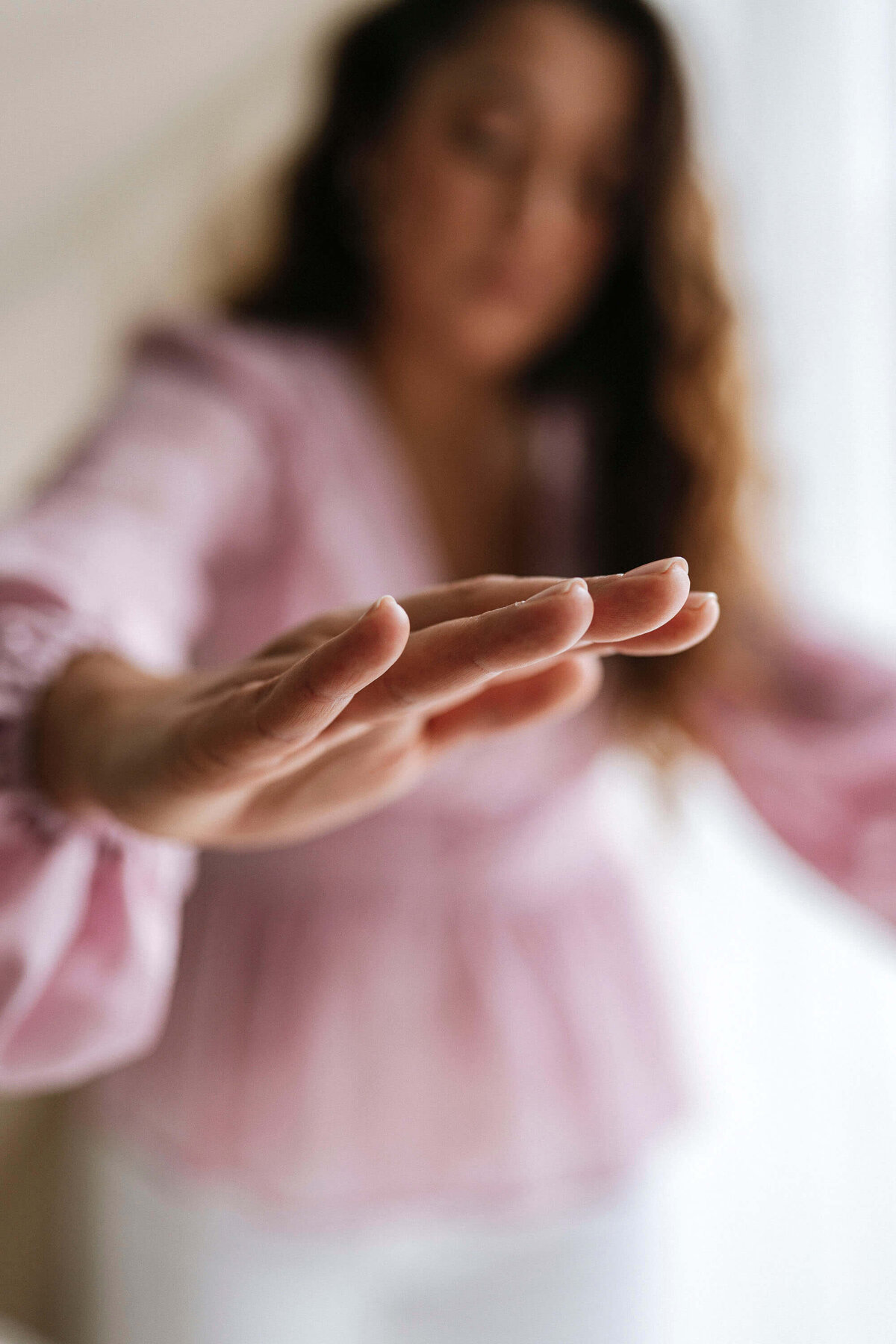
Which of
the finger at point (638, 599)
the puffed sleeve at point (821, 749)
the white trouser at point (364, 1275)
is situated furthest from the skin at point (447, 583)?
the white trouser at point (364, 1275)

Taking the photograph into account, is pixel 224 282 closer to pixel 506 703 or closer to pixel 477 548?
pixel 477 548

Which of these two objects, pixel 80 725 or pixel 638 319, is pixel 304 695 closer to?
pixel 80 725

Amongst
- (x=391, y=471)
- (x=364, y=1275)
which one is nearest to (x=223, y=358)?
(x=391, y=471)

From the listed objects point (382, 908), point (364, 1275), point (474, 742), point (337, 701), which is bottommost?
point (364, 1275)

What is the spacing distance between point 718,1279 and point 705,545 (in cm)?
59

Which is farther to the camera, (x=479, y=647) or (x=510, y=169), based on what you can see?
(x=510, y=169)

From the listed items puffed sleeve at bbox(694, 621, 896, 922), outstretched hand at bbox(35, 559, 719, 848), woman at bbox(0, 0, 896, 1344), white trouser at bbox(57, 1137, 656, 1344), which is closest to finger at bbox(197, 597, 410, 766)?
outstretched hand at bbox(35, 559, 719, 848)

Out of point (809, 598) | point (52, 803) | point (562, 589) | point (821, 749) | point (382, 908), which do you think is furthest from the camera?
point (809, 598)

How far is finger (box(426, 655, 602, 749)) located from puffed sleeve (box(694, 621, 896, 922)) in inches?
6.0

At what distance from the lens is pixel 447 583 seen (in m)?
0.33

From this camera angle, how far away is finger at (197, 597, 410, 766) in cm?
19

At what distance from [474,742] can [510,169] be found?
28 centimetres

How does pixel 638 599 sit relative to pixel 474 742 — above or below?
above

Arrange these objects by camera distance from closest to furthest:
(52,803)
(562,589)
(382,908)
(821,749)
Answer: (562,589) < (52,803) < (821,749) < (382,908)
